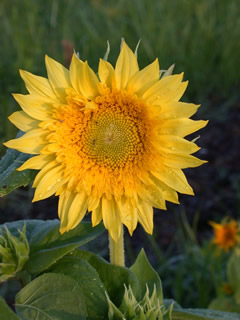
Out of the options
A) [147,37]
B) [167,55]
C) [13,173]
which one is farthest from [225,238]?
[147,37]

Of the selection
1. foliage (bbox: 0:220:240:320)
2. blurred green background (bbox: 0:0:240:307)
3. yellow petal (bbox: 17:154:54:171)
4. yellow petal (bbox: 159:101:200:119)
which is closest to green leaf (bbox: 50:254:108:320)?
foliage (bbox: 0:220:240:320)

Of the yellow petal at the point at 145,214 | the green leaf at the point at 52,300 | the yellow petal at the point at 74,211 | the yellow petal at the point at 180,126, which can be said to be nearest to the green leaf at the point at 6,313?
the green leaf at the point at 52,300

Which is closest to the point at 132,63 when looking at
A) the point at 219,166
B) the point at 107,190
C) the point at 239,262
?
the point at 107,190

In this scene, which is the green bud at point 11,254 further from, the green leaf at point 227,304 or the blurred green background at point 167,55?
the blurred green background at point 167,55

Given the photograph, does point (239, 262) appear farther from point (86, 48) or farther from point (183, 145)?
point (86, 48)

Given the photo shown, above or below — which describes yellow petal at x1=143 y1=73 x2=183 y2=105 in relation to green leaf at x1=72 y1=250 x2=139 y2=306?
above

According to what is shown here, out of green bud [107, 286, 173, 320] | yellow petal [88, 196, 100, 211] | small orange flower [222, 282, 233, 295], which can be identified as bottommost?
small orange flower [222, 282, 233, 295]

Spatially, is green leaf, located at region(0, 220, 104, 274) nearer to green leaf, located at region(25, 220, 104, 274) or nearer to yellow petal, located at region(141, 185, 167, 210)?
green leaf, located at region(25, 220, 104, 274)
